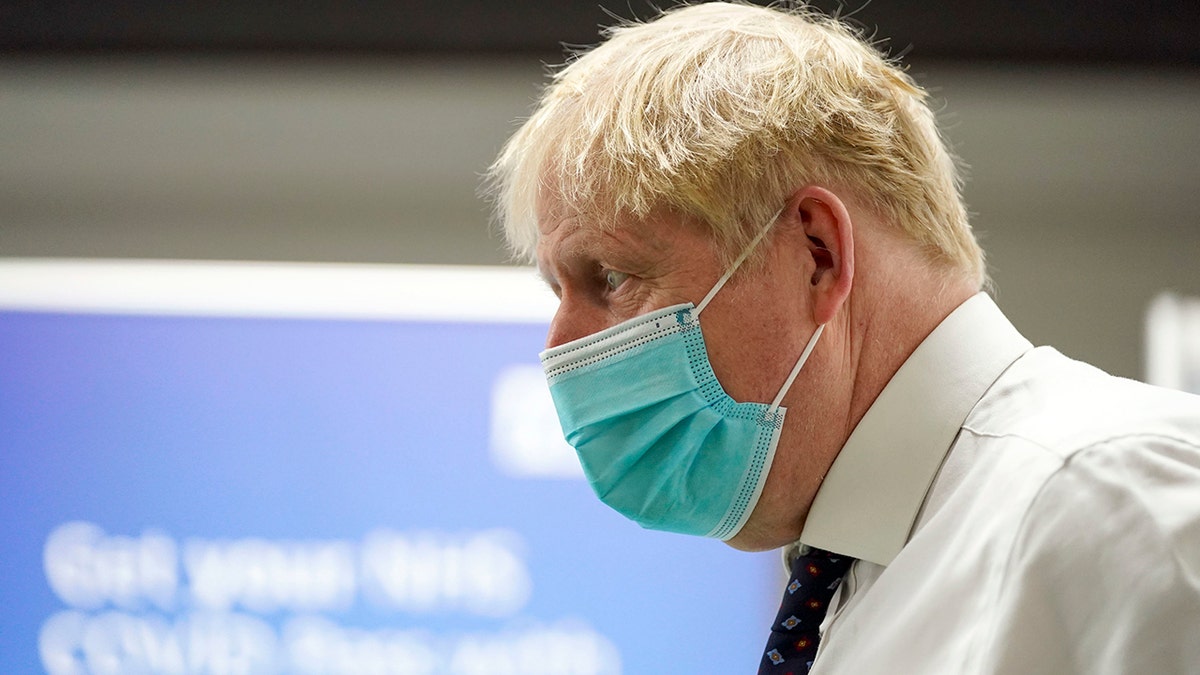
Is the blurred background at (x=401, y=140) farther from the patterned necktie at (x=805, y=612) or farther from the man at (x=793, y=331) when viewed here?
the patterned necktie at (x=805, y=612)

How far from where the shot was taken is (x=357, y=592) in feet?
8.59

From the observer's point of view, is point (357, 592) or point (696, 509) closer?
point (696, 509)

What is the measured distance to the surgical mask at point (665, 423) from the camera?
1.12m

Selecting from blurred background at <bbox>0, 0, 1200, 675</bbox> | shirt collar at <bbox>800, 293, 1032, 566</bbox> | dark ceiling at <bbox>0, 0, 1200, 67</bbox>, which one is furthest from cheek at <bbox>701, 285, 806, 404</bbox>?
dark ceiling at <bbox>0, 0, 1200, 67</bbox>

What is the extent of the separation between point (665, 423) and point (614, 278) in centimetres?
18

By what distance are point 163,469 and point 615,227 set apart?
6.52 feet

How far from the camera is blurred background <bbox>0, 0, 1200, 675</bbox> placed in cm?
262

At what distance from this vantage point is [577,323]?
1.20 m

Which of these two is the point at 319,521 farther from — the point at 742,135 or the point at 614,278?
the point at 742,135

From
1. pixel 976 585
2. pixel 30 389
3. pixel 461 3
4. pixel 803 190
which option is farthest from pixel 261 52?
pixel 976 585

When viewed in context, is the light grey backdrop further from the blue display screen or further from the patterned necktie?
the patterned necktie

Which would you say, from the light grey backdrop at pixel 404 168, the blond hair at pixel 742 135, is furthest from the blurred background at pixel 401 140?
the blond hair at pixel 742 135

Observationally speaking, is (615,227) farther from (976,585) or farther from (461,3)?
(461,3)

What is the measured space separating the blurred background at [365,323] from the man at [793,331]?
1470 millimetres
